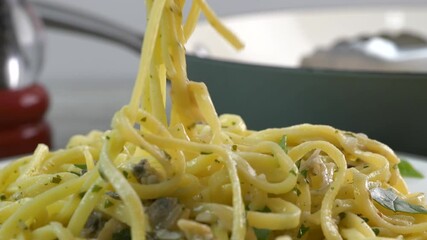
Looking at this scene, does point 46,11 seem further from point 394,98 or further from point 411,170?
point 411,170

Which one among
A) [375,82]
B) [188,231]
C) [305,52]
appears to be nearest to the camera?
[188,231]

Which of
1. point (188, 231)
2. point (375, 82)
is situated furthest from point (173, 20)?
point (375, 82)

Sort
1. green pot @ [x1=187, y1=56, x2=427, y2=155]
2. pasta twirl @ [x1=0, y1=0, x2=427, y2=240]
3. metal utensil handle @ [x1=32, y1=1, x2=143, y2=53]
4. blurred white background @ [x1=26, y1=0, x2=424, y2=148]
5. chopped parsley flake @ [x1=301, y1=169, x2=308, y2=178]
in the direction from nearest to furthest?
pasta twirl @ [x1=0, y1=0, x2=427, y2=240], chopped parsley flake @ [x1=301, y1=169, x2=308, y2=178], green pot @ [x1=187, y1=56, x2=427, y2=155], metal utensil handle @ [x1=32, y1=1, x2=143, y2=53], blurred white background @ [x1=26, y1=0, x2=424, y2=148]

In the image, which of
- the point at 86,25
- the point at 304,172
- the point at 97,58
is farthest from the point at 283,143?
the point at 97,58

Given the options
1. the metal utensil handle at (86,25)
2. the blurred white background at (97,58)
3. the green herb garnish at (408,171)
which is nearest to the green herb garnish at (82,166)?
the green herb garnish at (408,171)

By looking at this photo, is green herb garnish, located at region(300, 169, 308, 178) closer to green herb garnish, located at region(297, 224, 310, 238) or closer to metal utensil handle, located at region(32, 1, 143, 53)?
green herb garnish, located at region(297, 224, 310, 238)

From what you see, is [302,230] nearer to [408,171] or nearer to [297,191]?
[297,191]

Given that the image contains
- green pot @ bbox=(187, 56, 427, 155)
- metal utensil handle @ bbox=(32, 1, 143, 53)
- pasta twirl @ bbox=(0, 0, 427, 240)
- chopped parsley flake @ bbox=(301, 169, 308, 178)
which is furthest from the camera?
metal utensil handle @ bbox=(32, 1, 143, 53)

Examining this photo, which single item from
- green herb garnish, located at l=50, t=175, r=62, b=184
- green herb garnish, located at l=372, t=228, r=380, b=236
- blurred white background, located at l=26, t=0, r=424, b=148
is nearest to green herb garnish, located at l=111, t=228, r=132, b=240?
green herb garnish, located at l=50, t=175, r=62, b=184
